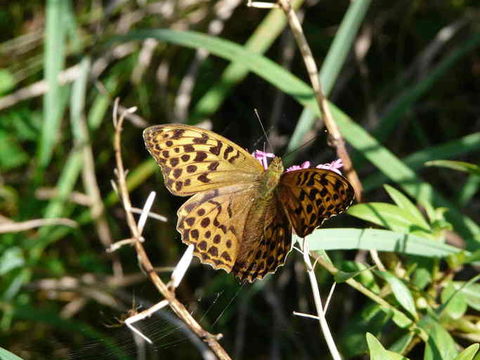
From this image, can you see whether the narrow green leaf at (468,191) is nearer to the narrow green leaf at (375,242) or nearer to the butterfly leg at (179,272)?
the narrow green leaf at (375,242)

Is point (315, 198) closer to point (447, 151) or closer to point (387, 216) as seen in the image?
point (387, 216)

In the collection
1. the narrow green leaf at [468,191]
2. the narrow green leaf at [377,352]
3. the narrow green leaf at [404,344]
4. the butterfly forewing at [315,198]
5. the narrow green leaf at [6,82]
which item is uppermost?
the butterfly forewing at [315,198]

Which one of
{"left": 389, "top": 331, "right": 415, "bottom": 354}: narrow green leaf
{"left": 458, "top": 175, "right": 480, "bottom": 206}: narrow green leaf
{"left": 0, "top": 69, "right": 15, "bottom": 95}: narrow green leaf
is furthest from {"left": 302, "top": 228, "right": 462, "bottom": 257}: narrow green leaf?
{"left": 0, "top": 69, "right": 15, "bottom": 95}: narrow green leaf

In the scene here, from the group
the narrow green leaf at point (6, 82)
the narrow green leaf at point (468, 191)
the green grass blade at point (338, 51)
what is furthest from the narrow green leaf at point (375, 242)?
the narrow green leaf at point (6, 82)

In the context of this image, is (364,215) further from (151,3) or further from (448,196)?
(151,3)

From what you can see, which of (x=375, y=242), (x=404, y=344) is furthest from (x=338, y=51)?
(x=404, y=344)

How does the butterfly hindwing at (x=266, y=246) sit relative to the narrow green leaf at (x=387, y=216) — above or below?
above

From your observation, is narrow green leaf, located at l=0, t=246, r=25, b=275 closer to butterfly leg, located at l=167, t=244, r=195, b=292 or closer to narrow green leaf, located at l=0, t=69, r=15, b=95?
narrow green leaf, located at l=0, t=69, r=15, b=95
